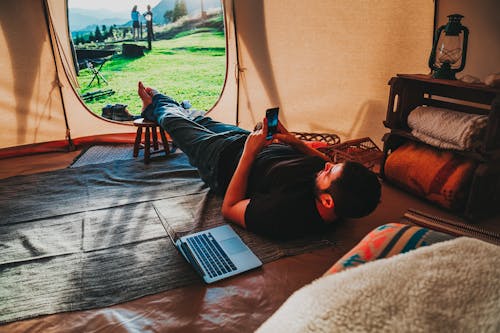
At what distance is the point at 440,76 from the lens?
2053mm

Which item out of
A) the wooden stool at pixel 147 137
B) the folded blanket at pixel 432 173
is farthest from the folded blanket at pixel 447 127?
the wooden stool at pixel 147 137

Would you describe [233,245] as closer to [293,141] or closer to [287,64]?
[293,141]

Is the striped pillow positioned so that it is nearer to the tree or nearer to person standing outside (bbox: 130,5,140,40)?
person standing outside (bbox: 130,5,140,40)

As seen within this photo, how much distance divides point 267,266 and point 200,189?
2.87ft

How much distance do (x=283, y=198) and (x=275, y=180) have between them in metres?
0.16

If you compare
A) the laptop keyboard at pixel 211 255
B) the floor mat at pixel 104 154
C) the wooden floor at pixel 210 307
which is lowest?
the wooden floor at pixel 210 307

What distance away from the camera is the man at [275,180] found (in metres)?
1.40

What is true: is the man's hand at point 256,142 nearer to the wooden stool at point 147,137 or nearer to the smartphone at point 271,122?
the smartphone at point 271,122

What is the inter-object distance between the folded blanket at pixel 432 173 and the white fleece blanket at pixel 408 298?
155cm

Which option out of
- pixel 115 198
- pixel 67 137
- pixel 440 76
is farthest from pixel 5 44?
pixel 440 76

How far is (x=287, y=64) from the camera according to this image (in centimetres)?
298

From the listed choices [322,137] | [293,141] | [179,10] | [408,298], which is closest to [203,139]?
[293,141]

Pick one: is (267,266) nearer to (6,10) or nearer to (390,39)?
(390,39)

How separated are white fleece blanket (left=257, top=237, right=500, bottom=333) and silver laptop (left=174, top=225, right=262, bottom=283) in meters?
0.98
